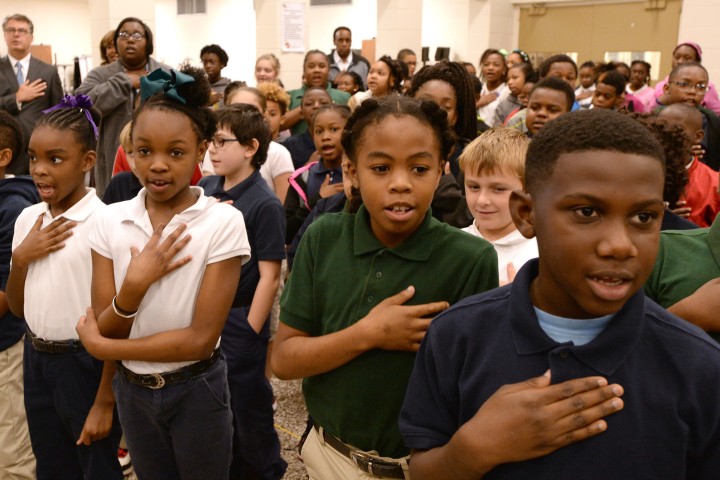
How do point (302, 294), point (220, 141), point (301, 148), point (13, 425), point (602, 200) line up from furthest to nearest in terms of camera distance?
1. point (301, 148)
2. point (220, 141)
3. point (13, 425)
4. point (302, 294)
5. point (602, 200)

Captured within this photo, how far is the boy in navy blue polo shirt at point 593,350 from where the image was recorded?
3.36ft

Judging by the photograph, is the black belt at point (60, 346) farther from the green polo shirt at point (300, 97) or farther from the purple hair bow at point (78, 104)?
the green polo shirt at point (300, 97)

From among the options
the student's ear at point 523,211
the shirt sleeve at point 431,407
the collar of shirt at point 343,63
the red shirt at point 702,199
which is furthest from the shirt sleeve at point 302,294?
the collar of shirt at point 343,63

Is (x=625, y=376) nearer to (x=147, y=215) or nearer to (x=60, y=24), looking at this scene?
(x=147, y=215)

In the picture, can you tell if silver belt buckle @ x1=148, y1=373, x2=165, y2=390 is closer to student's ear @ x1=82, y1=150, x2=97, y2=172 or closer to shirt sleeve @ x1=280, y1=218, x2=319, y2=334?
shirt sleeve @ x1=280, y1=218, x2=319, y2=334

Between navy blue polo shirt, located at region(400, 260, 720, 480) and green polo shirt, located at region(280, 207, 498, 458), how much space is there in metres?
0.35

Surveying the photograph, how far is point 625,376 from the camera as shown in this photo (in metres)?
1.04

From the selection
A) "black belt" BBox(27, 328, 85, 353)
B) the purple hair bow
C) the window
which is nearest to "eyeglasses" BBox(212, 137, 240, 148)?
the purple hair bow

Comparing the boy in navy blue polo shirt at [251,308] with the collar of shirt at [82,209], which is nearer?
the collar of shirt at [82,209]

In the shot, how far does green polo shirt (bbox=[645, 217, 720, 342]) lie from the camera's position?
152 centimetres

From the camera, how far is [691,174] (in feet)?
10.5

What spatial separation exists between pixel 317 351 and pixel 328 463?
0.32 metres

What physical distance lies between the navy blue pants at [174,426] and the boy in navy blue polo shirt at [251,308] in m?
0.65

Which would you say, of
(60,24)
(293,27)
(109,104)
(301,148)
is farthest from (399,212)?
(60,24)
